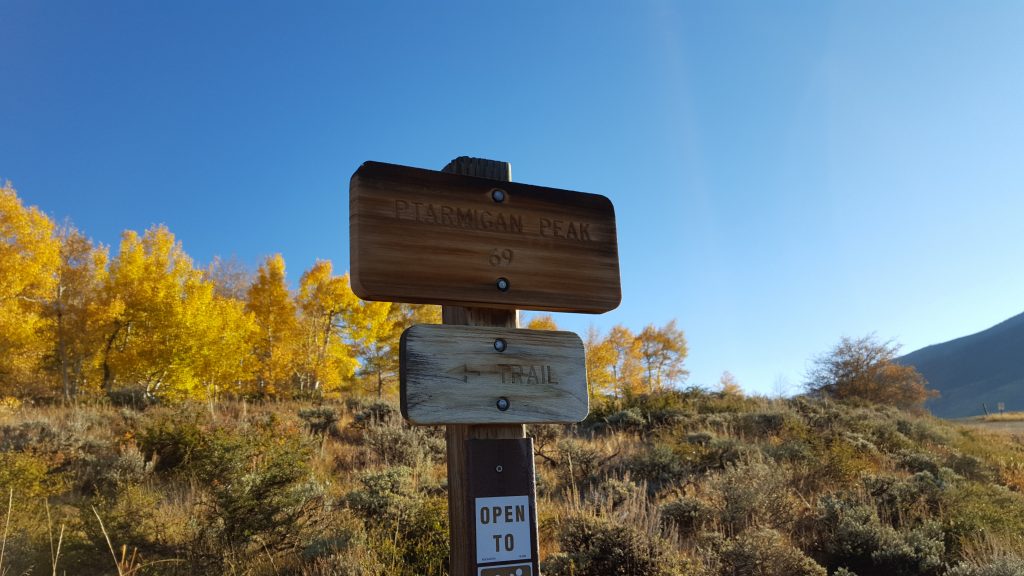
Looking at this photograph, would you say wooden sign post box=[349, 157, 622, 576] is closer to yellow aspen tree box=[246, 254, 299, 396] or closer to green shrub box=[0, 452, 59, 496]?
green shrub box=[0, 452, 59, 496]

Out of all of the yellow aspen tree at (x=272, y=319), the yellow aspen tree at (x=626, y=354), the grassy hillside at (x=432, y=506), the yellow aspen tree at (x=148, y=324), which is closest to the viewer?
the grassy hillside at (x=432, y=506)

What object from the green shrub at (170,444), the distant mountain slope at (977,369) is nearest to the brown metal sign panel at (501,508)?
the green shrub at (170,444)

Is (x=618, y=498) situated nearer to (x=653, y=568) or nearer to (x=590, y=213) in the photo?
(x=653, y=568)

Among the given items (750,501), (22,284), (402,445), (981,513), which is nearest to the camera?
(750,501)

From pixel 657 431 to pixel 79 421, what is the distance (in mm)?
9935

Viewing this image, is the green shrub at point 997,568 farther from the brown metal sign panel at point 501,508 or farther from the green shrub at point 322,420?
the green shrub at point 322,420

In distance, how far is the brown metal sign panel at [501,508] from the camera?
178cm

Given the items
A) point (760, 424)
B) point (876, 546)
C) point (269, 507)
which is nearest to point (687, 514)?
point (876, 546)

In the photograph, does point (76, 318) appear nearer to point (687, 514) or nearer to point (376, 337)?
point (376, 337)

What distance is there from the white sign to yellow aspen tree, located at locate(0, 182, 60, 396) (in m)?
22.2

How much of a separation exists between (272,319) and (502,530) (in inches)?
1111

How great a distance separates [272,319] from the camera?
27609mm

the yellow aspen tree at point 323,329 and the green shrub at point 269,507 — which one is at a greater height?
the yellow aspen tree at point 323,329

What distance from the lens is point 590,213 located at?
7.32 ft
